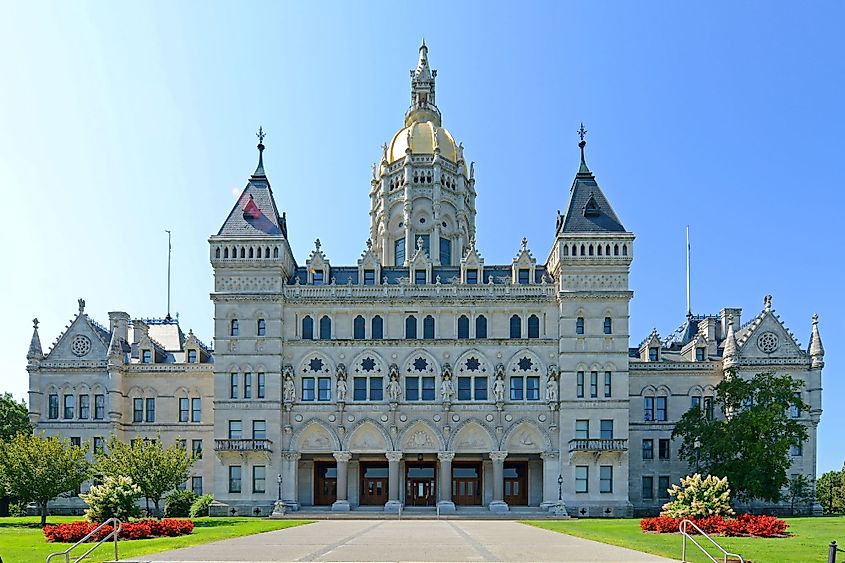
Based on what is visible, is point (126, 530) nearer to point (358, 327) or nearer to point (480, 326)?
point (358, 327)

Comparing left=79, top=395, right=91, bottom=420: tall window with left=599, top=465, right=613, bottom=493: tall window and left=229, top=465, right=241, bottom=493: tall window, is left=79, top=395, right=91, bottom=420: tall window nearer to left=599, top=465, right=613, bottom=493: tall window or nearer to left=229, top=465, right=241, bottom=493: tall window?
left=229, top=465, right=241, bottom=493: tall window

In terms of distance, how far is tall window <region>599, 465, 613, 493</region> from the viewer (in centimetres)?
6906

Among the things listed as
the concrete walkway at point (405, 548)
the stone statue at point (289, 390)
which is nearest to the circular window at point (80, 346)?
the stone statue at point (289, 390)

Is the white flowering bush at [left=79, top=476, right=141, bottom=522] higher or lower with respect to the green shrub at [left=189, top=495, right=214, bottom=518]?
higher

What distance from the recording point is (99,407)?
75.1m

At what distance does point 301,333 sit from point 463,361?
1294 centimetres

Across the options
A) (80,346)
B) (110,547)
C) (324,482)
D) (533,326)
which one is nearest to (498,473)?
(533,326)

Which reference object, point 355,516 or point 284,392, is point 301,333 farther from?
point 355,516

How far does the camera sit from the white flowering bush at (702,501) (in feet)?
155

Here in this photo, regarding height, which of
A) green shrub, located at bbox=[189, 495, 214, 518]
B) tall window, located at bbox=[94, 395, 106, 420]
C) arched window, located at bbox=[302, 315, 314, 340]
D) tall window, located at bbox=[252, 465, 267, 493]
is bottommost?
green shrub, located at bbox=[189, 495, 214, 518]

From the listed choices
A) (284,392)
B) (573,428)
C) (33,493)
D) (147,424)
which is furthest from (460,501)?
(33,493)

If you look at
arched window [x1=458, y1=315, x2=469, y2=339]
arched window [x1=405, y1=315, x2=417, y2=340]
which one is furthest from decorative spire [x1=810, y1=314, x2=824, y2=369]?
arched window [x1=405, y1=315, x2=417, y2=340]

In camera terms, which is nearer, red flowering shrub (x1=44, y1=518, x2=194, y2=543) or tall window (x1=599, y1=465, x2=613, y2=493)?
red flowering shrub (x1=44, y1=518, x2=194, y2=543)

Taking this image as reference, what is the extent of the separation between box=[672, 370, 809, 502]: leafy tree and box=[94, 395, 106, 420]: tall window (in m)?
46.9
